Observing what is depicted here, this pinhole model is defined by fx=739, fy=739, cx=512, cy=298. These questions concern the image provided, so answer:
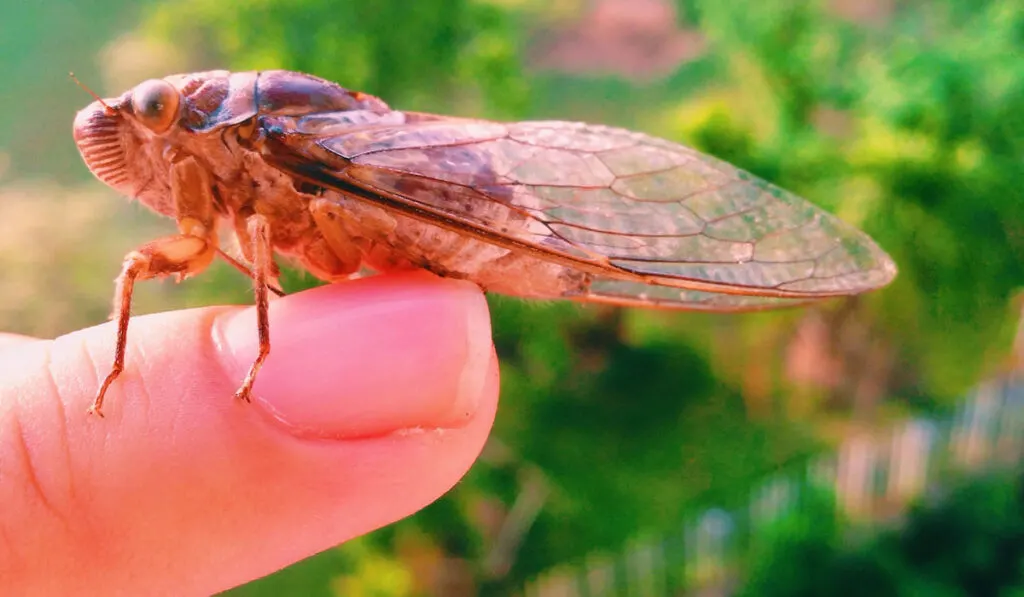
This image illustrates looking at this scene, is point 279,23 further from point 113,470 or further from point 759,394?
point 759,394

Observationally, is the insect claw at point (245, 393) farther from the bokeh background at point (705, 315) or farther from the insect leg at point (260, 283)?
the bokeh background at point (705, 315)

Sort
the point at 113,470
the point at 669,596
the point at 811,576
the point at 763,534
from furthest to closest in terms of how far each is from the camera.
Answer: the point at 669,596 < the point at 763,534 < the point at 811,576 < the point at 113,470

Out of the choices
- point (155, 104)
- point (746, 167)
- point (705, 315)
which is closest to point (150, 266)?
point (155, 104)

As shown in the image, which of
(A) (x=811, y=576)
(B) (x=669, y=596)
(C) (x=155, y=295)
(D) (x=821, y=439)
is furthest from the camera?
Result: (D) (x=821, y=439)

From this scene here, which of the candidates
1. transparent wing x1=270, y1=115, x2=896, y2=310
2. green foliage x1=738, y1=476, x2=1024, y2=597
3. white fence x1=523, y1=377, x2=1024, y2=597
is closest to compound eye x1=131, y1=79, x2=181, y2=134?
transparent wing x1=270, y1=115, x2=896, y2=310

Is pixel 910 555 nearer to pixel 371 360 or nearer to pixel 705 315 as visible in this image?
pixel 705 315

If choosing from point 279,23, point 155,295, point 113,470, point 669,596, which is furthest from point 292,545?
point 669,596

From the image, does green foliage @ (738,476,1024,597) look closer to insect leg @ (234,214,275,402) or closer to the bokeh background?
the bokeh background
